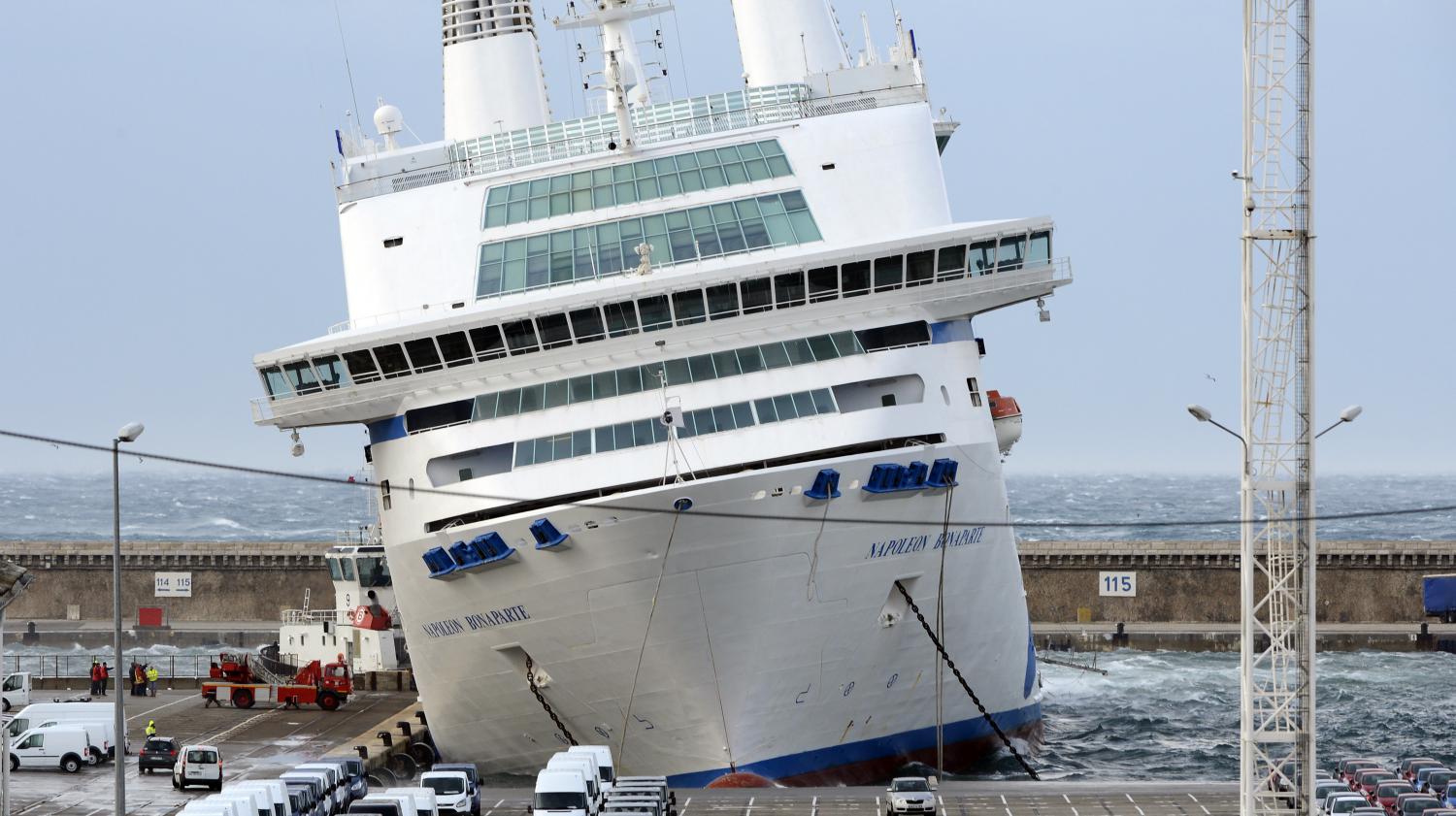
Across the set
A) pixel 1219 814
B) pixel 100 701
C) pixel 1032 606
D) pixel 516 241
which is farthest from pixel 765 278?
pixel 1032 606

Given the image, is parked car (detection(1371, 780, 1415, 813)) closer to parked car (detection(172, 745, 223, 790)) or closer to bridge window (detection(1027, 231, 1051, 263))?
bridge window (detection(1027, 231, 1051, 263))

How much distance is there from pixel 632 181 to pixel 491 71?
12100 mm

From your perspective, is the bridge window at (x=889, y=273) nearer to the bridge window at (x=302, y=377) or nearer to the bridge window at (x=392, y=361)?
the bridge window at (x=392, y=361)

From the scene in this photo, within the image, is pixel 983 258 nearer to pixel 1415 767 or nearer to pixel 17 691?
pixel 1415 767

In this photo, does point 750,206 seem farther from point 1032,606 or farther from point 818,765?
point 1032,606

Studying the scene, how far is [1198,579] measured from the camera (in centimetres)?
8831

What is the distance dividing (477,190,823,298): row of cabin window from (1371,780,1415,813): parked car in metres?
16.0

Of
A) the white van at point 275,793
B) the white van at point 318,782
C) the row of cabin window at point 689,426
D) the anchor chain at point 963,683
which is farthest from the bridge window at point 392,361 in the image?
the anchor chain at point 963,683

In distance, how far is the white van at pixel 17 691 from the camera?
181ft

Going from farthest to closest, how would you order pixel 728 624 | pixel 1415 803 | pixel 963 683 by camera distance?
pixel 963 683 → pixel 728 624 → pixel 1415 803

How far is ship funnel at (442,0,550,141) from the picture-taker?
174 ft

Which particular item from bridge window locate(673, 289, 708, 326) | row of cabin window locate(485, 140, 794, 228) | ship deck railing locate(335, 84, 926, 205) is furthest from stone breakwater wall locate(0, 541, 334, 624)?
bridge window locate(673, 289, 708, 326)

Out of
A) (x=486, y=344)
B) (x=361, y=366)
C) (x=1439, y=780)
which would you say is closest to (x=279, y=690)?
(x=361, y=366)

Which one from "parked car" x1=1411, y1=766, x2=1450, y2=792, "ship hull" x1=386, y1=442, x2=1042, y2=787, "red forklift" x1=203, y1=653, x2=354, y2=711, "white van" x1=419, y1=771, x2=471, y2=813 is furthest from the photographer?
"red forklift" x1=203, y1=653, x2=354, y2=711
